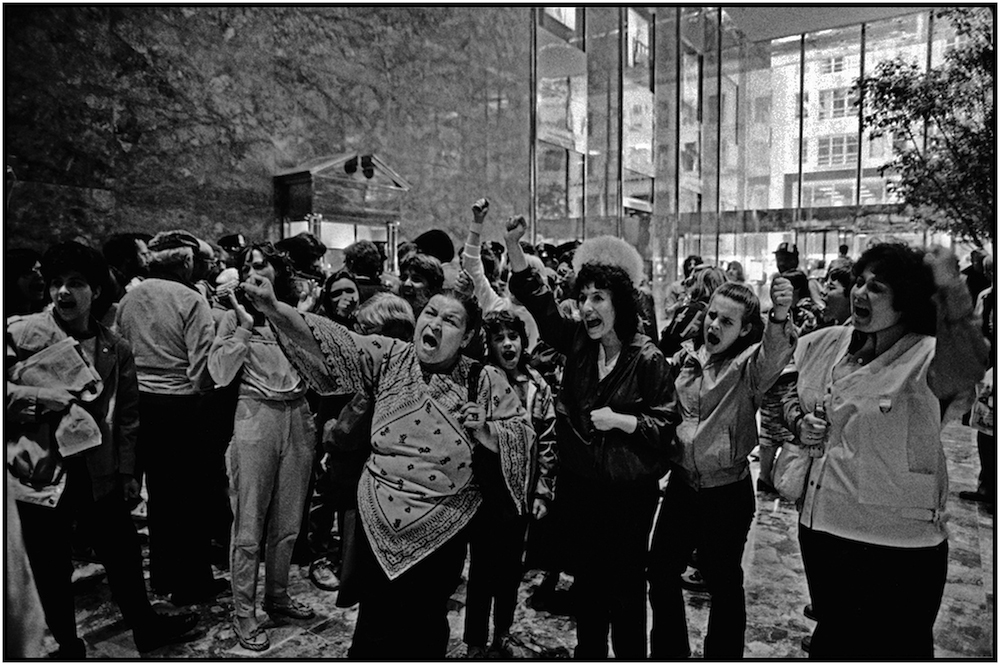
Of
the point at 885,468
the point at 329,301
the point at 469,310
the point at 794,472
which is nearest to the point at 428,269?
the point at 329,301

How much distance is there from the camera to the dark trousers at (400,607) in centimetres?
235

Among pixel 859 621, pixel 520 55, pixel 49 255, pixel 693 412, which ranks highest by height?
pixel 520 55

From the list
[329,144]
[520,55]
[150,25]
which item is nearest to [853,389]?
[150,25]

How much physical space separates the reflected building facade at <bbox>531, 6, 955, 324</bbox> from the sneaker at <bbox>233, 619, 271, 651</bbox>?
37.3 feet

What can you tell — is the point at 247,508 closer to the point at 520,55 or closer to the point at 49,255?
the point at 49,255

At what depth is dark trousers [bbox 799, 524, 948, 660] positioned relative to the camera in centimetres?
219

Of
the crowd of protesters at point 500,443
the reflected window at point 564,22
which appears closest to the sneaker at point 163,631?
the crowd of protesters at point 500,443

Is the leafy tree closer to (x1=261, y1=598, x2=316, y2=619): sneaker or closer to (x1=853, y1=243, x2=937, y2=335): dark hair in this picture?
(x1=853, y1=243, x2=937, y2=335): dark hair

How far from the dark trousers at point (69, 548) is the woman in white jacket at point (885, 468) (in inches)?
104

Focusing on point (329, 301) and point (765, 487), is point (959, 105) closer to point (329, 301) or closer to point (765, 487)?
point (765, 487)

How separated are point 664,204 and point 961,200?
992 cm

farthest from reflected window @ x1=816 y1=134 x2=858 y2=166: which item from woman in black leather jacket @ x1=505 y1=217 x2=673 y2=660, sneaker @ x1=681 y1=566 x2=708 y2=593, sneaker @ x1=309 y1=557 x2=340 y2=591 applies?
sneaker @ x1=309 y1=557 x2=340 y2=591

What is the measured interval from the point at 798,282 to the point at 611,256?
2.71m

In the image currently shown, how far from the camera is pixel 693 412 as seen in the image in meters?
2.72
